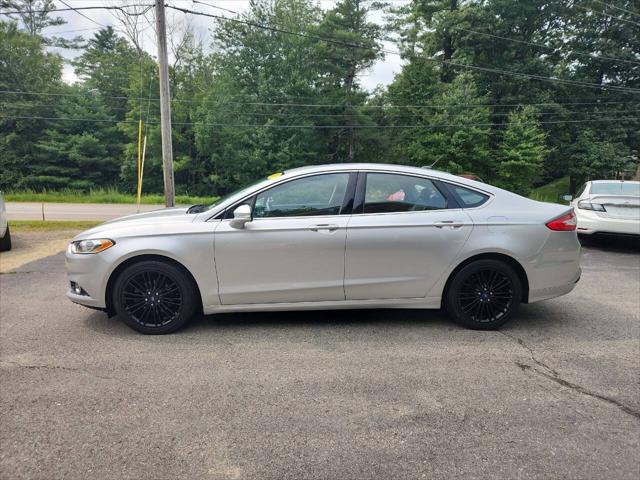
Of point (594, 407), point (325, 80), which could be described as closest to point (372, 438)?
point (594, 407)

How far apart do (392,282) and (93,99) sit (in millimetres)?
38939

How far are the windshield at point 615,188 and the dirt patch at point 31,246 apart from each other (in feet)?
35.7

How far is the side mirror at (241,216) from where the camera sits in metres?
3.81

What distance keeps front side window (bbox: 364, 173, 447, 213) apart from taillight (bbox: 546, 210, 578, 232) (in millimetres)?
1046

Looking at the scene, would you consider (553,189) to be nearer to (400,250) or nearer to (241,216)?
(400,250)

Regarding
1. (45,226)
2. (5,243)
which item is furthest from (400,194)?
(45,226)

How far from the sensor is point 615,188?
8.92m

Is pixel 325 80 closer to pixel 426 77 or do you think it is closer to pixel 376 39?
pixel 376 39

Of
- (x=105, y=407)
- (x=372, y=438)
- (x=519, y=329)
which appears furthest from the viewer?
(x=519, y=329)

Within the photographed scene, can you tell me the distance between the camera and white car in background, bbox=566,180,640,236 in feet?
26.7

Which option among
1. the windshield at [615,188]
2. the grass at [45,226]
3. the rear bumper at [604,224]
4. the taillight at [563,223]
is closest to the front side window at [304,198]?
the taillight at [563,223]

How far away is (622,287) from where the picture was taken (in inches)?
232

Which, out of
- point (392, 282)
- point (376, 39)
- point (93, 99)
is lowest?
point (392, 282)

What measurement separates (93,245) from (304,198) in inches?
78.9
